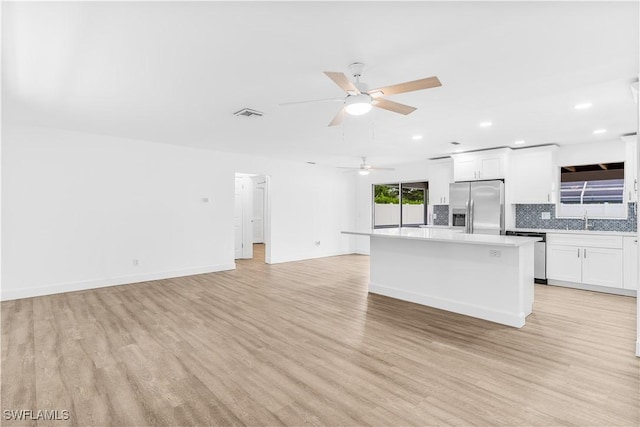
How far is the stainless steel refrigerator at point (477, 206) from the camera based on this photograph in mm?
6125

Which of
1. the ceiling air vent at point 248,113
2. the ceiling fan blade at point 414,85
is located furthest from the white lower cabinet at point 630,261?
the ceiling air vent at point 248,113

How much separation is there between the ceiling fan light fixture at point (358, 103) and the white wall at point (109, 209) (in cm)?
454

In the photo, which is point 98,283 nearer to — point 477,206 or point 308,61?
point 308,61

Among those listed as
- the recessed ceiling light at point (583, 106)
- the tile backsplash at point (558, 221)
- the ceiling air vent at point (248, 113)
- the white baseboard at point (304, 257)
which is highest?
the ceiling air vent at point (248, 113)

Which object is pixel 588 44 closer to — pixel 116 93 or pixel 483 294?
pixel 483 294

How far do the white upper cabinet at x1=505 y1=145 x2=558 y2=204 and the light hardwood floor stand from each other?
215cm

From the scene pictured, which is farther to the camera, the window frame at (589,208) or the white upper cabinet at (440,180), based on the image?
the white upper cabinet at (440,180)

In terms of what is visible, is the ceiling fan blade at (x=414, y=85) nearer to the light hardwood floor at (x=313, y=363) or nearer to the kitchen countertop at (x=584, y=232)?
the light hardwood floor at (x=313, y=363)

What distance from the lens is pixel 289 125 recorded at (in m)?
4.61

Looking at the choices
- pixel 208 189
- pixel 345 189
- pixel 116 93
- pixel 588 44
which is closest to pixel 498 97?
pixel 588 44

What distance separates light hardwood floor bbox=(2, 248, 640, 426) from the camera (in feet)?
6.74

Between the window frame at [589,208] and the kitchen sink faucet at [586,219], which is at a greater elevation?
the window frame at [589,208]

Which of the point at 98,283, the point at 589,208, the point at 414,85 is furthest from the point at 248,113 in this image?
the point at 589,208

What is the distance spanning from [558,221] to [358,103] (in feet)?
17.8
